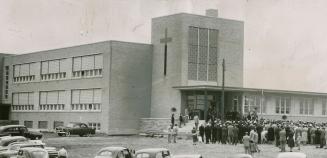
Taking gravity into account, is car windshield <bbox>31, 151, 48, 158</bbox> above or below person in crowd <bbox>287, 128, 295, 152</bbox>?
below

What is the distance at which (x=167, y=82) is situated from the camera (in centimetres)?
5769

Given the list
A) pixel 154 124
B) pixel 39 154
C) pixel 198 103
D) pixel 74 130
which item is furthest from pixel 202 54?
pixel 39 154

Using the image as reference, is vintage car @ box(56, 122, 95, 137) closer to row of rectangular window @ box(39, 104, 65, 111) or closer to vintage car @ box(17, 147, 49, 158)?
row of rectangular window @ box(39, 104, 65, 111)

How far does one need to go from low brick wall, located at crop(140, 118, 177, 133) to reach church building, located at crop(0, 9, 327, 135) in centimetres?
9

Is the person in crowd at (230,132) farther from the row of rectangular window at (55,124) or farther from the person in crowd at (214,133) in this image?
the row of rectangular window at (55,124)

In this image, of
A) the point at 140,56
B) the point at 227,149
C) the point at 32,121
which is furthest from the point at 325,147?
the point at 32,121

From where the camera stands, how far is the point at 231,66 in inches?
2395

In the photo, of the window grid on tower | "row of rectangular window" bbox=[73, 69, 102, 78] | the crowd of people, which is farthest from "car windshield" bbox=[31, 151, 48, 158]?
"row of rectangular window" bbox=[73, 69, 102, 78]

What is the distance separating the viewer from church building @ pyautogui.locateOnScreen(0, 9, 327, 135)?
5669cm

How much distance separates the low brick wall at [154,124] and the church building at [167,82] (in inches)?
3.7

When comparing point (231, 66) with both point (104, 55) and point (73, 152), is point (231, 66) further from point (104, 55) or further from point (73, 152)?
point (73, 152)

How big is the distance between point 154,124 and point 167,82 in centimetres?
438

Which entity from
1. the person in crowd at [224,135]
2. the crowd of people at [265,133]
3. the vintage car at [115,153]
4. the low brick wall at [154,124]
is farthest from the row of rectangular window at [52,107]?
the vintage car at [115,153]

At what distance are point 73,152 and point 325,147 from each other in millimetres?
15467
